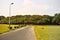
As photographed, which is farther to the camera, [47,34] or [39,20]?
[39,20]

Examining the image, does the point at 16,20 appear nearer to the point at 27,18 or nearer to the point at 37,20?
the point at 27,18

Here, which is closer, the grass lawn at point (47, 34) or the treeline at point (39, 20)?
the grass lawn at point (47, 34)

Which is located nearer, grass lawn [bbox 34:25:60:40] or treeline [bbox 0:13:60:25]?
grass lawn [bbox 34:25:60:40]

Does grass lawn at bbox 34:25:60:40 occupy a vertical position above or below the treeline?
above

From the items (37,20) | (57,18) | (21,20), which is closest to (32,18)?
(37,20)

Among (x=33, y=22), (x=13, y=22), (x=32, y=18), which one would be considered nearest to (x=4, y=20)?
(x=13, y=22)

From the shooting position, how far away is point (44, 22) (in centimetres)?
11431

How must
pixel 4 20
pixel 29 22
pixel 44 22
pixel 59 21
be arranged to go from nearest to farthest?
pixel 4 20
pixel 59 21
pixel 44 22
pixel 29 22

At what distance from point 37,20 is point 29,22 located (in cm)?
735

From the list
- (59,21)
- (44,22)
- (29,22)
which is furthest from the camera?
(29,22)

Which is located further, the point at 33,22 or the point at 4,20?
the point at 33,22

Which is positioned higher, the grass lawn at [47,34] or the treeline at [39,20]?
the grass lawn at [47,34]

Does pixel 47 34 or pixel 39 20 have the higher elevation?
pixel 47 34

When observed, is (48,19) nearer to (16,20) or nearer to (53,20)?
(53,20)
